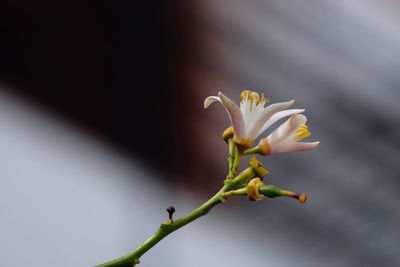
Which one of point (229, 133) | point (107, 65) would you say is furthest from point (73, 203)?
point (229, 133)

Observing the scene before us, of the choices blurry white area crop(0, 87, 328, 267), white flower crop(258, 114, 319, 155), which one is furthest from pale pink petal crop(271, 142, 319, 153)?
blurry white area crop(0, 87, 328, 267)

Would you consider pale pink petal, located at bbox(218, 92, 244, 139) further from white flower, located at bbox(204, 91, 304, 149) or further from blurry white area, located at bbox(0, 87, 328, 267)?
blurry white area, located at bbox(0, 87, 328, 267)

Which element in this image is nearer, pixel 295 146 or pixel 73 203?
pixel 295 146

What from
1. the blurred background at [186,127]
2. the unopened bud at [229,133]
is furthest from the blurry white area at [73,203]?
the unopened bud at [229,133]

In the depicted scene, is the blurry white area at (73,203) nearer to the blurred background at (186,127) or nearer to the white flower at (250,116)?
the blurred background at (186,127)

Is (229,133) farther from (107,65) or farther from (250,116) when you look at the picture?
(107,65)

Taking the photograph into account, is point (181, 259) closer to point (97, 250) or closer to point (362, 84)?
point (97, 250)

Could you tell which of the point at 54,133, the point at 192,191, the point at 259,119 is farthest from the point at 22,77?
the point at 259,119
